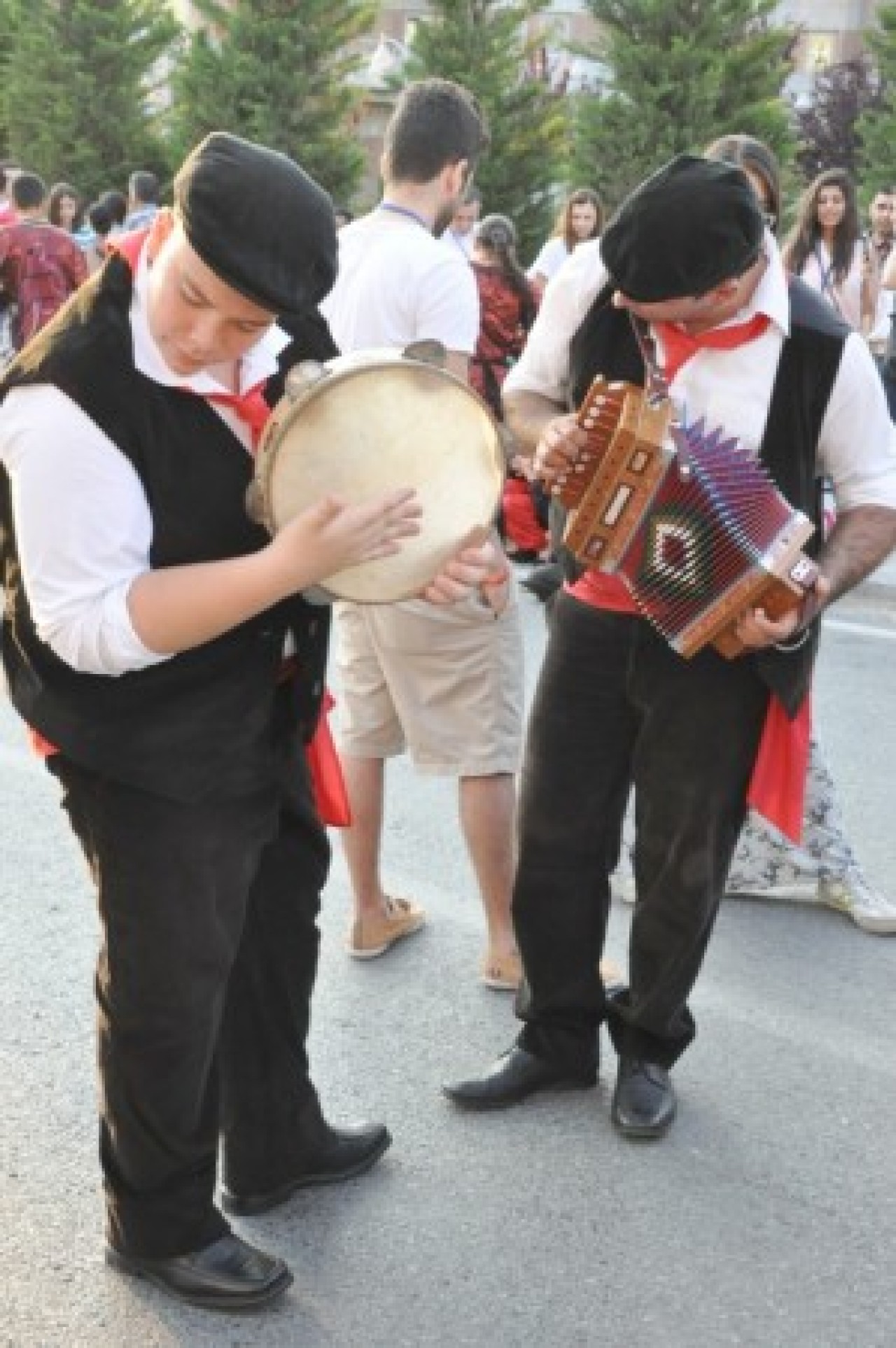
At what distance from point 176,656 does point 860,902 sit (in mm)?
2310

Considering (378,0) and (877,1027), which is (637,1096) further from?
(378,0)

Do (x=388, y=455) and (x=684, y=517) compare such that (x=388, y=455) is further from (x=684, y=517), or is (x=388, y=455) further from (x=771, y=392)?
(x=771, y=392)

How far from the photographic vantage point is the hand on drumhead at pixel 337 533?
179 centimetres

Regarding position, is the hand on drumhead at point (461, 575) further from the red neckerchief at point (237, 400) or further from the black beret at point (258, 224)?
the black beret at point (258, 224)

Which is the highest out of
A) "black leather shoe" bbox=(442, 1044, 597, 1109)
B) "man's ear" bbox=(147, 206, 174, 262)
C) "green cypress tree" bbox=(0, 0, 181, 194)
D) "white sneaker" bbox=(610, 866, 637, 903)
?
"man's ear" bbox=(147, 206, 174, 262)

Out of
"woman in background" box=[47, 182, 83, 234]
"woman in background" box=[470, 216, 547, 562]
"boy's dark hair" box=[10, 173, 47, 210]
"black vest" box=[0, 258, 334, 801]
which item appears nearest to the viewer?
"black vest" box=[0, 258, 334, 801]

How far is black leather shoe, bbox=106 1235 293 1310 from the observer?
7.73 ft

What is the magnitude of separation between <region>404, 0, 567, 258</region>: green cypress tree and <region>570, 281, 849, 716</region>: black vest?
18230 mm

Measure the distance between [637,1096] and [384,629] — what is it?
3.63 feet

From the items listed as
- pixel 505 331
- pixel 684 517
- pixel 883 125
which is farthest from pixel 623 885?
pixel 883 125

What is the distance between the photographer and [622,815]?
293 centimetres

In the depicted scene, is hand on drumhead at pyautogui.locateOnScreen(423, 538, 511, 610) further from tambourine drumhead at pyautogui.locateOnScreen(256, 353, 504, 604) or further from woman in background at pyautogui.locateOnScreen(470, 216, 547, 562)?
woman in background at pyautogui.locateOnScreen(470, 216, 547, 562)

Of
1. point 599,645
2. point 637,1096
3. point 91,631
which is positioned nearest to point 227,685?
point 91,631

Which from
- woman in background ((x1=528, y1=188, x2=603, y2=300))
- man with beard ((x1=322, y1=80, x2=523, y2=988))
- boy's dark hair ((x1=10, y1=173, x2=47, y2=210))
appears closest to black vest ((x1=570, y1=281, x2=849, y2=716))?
man with beard ((x1=322, y1=80, x2=523, y2=988))
